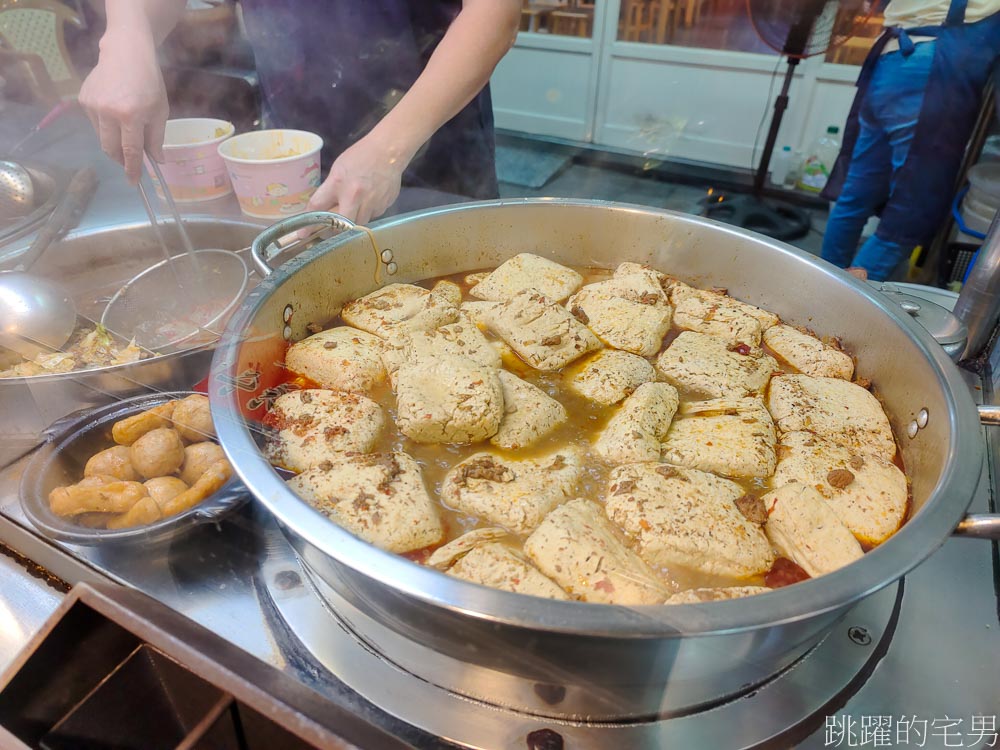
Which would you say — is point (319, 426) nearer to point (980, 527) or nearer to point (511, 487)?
A: point (511, 487)

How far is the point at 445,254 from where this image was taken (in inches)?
94.2

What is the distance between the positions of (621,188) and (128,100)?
5654 millimetres

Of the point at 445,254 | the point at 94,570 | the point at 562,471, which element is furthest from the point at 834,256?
the point at 94,570

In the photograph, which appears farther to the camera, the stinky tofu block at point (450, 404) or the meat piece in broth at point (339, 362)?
the meat piece in broth at point (339, 362)

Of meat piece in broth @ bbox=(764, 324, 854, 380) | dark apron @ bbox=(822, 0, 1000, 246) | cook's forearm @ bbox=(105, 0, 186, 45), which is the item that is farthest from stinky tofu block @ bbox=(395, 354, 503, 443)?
dark apron @ bbox=(822, 0, 1000, 246)

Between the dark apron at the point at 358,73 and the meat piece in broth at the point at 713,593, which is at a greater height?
the dark apron at the point at 358,73

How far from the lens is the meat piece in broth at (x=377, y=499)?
1395 mm

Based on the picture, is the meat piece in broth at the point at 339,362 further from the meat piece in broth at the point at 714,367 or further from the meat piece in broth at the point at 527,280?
the meat piece in broth at the point at 714,367

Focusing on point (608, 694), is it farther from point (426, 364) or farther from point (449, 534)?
point (426, 364)

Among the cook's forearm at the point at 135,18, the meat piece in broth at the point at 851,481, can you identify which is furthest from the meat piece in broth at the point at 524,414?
the cook's forearm at the point at 135,18

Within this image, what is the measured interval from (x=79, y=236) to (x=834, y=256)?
17.2ft

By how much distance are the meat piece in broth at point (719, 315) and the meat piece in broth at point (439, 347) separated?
2.42ft

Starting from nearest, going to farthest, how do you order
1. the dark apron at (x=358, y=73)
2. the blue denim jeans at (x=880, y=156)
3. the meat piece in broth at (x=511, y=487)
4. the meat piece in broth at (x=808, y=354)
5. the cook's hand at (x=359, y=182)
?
the meat piece in broth at (x=511, y=487)
the meat piece in broth at (x=808, y=354)
the cook's hand at (x=359, y=182)
the dark apron at (x=358, y=73)
the blue denim jeans at (x=880, y=156)

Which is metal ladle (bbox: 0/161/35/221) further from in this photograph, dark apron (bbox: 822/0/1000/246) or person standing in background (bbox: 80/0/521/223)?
dark apron (bbox: 822/0/1000/246)
